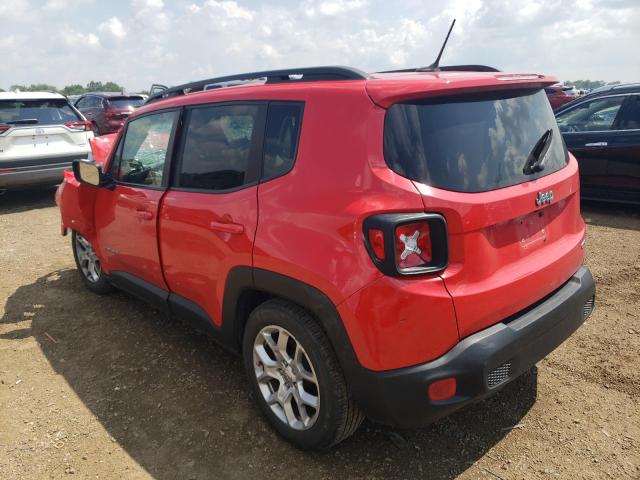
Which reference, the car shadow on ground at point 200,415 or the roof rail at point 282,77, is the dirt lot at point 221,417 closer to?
the car shadow on ground at point 200,415

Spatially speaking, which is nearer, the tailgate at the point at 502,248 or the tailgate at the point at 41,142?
the tailgate at the point at 502,248

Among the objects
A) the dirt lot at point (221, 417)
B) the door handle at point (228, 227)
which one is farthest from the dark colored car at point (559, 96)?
the door handle at point (228, 227)

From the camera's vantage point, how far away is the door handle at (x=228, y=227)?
2.46m

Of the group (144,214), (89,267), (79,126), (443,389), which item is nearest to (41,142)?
(79,126)

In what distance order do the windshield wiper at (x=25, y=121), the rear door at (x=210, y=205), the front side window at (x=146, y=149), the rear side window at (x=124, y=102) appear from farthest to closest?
the rear side window at (x=124, y=102), the windshield wiper at (x=25, y=121), the front side window at (x=146, y=149), the rear door at (x=210, y=205)

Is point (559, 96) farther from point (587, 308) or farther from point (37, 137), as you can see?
point (587, 308)

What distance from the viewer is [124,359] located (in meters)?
3.41

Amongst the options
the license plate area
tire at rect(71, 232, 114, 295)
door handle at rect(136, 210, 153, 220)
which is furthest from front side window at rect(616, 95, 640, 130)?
tire at rect(71, 232, 114, 295)

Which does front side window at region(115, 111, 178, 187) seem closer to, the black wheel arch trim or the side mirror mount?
the side mirror mount

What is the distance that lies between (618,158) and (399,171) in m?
5.37

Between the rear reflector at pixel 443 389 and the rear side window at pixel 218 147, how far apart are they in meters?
1.33

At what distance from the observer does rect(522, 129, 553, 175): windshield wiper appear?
2.26m

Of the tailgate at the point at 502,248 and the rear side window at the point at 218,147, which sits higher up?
the rear side window at the point at 218,147

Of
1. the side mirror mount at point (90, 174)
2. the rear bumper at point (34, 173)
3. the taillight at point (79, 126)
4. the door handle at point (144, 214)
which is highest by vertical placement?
the taillight at point (79, 126)
